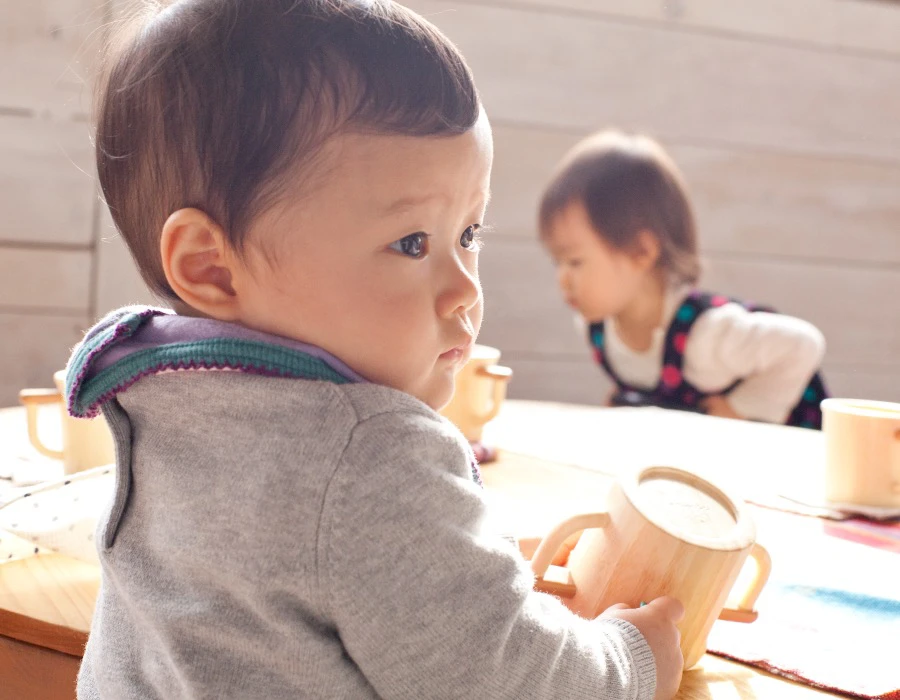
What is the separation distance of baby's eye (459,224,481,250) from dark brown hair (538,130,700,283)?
1.86 meters

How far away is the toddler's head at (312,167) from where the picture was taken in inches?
20.2

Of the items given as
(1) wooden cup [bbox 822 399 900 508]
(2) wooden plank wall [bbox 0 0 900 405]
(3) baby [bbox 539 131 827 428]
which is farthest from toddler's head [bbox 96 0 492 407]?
(3) baby [bbox 539 131 827 428]

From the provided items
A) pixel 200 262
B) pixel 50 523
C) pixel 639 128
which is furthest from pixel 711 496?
pixel 639 128

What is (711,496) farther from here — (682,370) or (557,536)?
(682,370)

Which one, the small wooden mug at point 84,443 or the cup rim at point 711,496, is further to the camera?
the small wooden mug at point 84,443

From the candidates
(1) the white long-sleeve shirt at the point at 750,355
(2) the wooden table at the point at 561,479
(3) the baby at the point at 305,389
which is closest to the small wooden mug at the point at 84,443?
(2) the wooden table at the point at 561,479

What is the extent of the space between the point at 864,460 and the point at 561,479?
0.93 feet

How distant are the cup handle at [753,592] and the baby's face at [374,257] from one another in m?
0.24

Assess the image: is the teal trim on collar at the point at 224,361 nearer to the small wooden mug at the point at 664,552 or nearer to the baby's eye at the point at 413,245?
the baby's eye at the point at 413,245

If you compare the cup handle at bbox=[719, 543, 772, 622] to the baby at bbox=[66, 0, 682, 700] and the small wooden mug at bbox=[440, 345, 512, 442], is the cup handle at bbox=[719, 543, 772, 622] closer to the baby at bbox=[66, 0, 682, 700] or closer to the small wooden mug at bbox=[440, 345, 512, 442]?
the baby at bbox=[66, 0, 682, 700]

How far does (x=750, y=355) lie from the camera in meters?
2.33

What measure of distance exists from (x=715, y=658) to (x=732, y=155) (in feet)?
7.85

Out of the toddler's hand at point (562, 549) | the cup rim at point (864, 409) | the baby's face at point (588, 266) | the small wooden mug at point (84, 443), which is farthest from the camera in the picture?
the baby's face at point (588, 266)

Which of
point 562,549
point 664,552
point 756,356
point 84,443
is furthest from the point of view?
point 756,356
